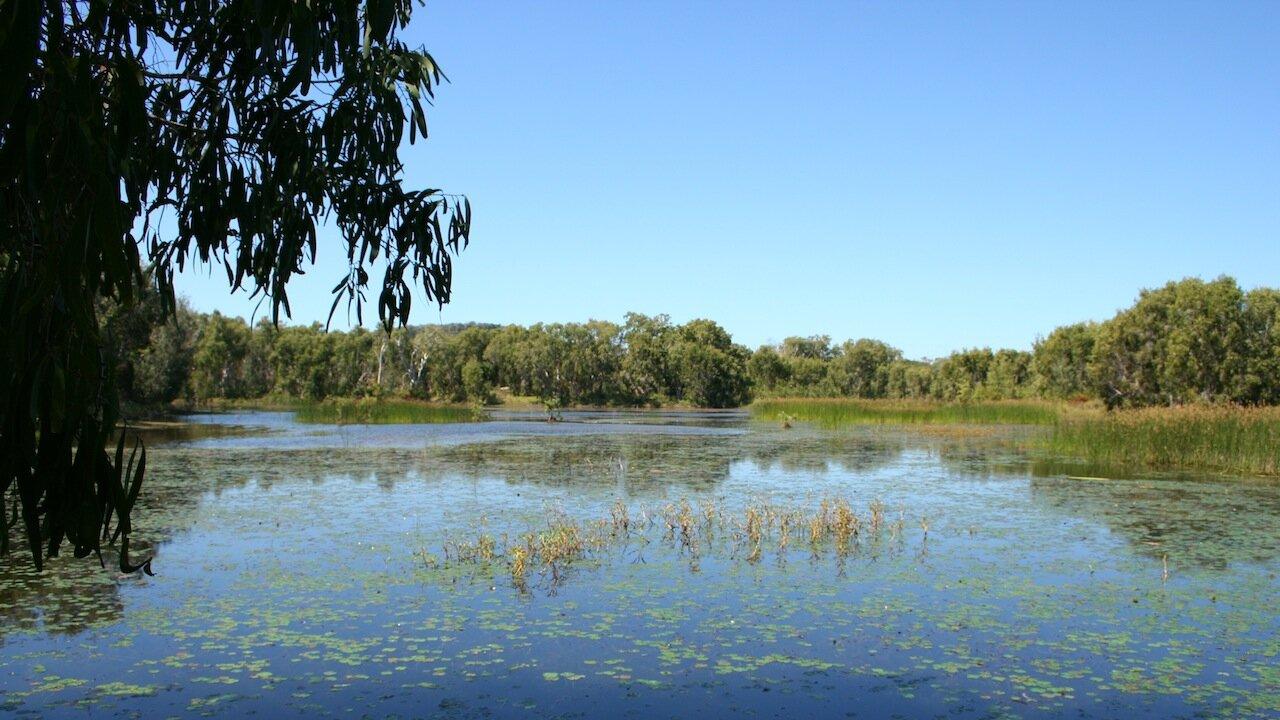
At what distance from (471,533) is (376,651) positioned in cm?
427

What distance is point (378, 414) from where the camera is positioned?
3712cm

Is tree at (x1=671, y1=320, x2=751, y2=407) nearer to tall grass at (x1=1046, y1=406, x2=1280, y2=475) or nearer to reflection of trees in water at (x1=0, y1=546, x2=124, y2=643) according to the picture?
tall grass at (x1=1046, y1=406, x2=1280, y2=475)

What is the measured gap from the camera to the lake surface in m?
5.38

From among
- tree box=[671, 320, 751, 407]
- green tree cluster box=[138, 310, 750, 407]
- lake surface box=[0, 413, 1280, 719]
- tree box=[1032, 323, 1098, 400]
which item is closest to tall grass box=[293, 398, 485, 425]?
lake surface box=[0, 413, 1280, 719]

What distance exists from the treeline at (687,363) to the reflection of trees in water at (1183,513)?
28.2 meters

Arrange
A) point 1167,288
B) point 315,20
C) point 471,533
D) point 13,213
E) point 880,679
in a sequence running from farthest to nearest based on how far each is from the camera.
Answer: point 1167,288, point 471,533, point 880,679, point 315,20, point 13,213

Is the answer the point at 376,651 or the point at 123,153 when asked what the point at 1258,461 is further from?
the point at 123,153

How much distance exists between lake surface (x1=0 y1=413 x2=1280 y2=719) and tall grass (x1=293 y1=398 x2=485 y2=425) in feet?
75.4

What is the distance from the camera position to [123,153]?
3.23 meters

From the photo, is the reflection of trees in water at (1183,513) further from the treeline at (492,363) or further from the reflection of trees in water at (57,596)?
the treeline at (492,363)

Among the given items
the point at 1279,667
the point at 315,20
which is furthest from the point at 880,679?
the point at 315,20

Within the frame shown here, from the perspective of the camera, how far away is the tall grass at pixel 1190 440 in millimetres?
17734

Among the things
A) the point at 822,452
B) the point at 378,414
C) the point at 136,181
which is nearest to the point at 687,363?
the point at 378,414

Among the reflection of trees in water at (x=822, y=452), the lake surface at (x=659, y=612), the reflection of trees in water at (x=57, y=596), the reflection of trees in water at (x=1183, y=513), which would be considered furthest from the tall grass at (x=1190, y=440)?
the reflection of trees in water at (x=57, y=596)
